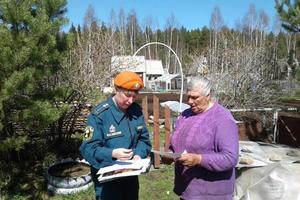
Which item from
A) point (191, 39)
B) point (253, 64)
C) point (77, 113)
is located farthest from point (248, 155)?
point (191, 39)

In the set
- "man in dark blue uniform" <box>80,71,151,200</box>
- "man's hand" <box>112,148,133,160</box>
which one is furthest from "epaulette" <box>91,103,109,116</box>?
"man's hand" <box>112,148,133,160</box>

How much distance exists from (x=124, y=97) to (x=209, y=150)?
72 cm

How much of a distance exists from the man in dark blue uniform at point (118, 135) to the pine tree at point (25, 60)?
2.23 meters

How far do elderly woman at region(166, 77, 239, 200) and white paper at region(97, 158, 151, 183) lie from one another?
0.26 metres

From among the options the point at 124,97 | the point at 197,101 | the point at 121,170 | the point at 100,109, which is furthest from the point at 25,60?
the point at 197,101

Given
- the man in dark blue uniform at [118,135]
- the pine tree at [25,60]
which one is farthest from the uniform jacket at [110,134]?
the pine tree at [25,60]

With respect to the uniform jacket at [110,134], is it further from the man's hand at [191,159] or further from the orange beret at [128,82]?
the man's hand at [191,159]

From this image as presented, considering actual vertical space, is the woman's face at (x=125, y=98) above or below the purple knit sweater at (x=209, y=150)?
above

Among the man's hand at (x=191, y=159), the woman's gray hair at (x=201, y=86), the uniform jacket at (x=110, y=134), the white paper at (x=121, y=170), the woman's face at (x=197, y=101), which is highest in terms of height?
the woman's gray hair at (x=201, y=86)

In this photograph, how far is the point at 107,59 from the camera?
8445 millimetres

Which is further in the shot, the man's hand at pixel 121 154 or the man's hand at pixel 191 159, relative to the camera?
the man's hand at pixel 121 154

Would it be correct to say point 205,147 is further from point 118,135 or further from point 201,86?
point 118,135

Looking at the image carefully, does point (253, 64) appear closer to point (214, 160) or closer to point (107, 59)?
Result: point (107, 59)

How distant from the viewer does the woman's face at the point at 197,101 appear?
2.67m
